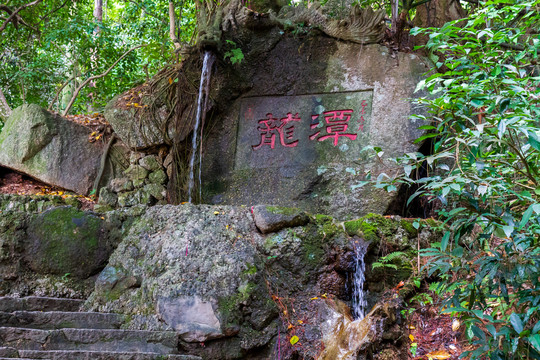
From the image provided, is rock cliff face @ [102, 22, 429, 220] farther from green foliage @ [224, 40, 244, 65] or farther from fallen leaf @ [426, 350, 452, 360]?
fallen leaf @ [426, 350, 452, 360]

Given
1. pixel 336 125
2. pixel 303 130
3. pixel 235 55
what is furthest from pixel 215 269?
pixel 235 55

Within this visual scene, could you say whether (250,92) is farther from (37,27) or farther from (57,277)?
(37,27)

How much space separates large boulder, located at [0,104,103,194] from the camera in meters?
6.72

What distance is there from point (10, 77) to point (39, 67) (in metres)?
0.62

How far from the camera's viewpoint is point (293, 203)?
231 inches

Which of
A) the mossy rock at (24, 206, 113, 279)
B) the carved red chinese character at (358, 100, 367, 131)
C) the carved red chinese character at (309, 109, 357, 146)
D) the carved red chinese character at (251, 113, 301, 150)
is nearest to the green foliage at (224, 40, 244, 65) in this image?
the carved red chinese character at (251, 113, 301, 150)

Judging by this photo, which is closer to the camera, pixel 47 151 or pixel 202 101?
pixel 202 101

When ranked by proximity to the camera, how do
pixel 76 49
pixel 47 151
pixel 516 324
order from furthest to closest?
pixel 76 49 < pixel 47 151 < pixel 516 324

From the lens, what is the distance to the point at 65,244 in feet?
14.4

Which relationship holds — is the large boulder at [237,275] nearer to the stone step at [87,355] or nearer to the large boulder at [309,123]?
the stone step at [87,355]

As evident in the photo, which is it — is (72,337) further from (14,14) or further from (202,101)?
(14,14)

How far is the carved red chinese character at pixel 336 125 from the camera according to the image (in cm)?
600

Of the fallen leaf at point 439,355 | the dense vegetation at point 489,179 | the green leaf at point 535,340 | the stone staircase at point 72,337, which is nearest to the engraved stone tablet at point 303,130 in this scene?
the dense vegetation at point 489,179

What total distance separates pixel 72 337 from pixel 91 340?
128 mm
